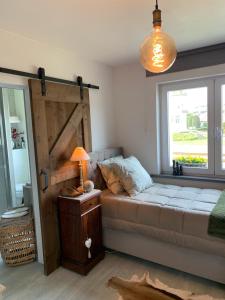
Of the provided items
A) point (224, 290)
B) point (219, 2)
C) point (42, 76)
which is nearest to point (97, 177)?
point (42, 76)

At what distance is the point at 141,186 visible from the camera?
274cm

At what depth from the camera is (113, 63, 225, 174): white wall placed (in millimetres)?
3212

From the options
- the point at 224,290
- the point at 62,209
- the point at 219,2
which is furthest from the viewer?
the point at 62,209

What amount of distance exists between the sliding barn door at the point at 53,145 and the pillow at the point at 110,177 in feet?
1.16

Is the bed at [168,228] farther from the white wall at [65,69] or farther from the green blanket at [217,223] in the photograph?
the white wall at [65,69]

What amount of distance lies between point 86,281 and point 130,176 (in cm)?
116

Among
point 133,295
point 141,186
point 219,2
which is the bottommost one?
point 133,295

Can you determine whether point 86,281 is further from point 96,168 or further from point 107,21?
point 107,21

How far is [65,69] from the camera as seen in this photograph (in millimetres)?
2605

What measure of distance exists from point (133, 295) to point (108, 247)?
1.24 meters

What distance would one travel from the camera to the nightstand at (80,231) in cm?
231

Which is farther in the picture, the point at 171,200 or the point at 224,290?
the point at 171,200

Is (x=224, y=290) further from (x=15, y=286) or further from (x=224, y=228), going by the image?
(x=15, y=286)

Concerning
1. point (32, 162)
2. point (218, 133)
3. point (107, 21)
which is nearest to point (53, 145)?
point (32, 162)
